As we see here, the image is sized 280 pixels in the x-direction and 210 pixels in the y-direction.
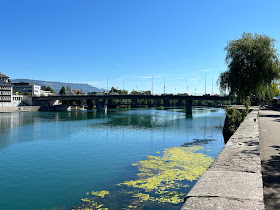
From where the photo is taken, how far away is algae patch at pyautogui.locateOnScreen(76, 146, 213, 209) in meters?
12.3

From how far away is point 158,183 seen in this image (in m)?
15.0

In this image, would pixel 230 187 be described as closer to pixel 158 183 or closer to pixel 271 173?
pixel 271 173

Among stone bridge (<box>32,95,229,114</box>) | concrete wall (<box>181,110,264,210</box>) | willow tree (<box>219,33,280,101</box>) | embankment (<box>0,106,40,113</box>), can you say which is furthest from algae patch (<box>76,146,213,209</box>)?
embankment (<box>0,106,40,113</box>)

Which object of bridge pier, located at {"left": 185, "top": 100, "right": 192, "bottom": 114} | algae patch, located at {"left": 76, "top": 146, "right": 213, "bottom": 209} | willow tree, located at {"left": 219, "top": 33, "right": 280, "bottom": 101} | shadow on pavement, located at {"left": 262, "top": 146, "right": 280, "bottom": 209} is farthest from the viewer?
bridge pier, located at {"left": 185, "top": 100, "right": 192, "bottom": 114}

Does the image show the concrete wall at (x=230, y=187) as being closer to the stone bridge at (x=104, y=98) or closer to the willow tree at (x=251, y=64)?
the willow tree at (x=251, y=64)

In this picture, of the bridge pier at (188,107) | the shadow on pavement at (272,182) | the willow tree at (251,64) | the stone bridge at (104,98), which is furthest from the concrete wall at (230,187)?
the bridge pier at (188,107)

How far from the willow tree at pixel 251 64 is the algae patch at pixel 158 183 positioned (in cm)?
1778

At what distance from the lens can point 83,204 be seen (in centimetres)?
1224

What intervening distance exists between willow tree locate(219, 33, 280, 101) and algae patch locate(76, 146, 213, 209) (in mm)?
17777

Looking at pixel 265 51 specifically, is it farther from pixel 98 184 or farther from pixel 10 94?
pixel 10 94

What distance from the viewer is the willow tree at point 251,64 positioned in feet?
111

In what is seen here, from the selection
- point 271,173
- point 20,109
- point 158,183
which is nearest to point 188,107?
point 20,109

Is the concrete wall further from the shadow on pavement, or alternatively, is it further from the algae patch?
the algae patch

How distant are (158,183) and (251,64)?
27.6 m
